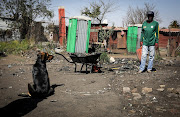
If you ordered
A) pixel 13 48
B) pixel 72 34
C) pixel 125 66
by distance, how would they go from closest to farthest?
pixel 125 66 → pixel 13 48 → pixel 72 34

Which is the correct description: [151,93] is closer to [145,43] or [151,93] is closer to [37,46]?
[145,43]

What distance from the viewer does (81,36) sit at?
40.3 feet

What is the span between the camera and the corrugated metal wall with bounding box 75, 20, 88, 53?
12164 millimetres

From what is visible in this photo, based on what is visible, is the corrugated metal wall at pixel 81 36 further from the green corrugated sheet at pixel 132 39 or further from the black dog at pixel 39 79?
the black dog at pixel 39 79

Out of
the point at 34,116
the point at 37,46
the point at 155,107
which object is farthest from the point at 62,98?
the point at 37,46

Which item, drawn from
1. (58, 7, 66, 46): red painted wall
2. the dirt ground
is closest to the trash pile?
the dirt ground

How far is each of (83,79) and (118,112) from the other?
7.93 ft

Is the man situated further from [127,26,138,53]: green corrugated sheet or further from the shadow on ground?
[127,26,138,53]: green corrugated sheet

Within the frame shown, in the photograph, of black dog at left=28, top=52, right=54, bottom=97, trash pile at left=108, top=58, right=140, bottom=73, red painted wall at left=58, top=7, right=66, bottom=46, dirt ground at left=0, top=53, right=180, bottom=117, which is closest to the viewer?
dirt ground at left=0, top=53, right=180, bottom=117

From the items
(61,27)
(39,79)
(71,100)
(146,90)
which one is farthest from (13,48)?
(146,90)

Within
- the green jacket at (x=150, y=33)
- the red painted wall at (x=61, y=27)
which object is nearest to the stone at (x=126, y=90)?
the green jacket at (x=150, y=33)

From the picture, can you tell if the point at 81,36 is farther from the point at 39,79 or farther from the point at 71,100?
the point at 71,100

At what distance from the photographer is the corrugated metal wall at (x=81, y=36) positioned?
12.2 m

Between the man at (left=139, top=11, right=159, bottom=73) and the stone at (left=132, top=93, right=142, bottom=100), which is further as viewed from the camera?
the man at (left=139, top=11, right=159, bottom=73)
